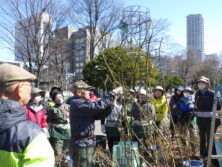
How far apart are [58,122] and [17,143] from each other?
3.67 m

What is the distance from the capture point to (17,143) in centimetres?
130

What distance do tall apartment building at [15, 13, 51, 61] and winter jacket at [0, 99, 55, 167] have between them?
12026 mm

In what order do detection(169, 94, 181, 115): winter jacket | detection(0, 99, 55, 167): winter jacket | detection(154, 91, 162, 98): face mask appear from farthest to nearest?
detection(169, 94, 181, 115): winter jacket < detection(154, 91, 162, 98): face mask < detection(0, 99, 55, 167): winter jacket

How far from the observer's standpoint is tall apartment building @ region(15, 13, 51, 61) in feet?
41.0

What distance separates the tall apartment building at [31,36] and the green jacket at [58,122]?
8806 mm

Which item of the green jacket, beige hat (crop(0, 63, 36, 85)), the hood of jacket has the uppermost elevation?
beige hat (crop(0, 63, 36, 85))

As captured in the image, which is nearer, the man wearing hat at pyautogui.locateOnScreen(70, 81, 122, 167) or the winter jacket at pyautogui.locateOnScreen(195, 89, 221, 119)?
the man wearing hat at pyautogui.locateOnScreen(70, 81, 122, 167)

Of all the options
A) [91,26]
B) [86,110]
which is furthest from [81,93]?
[91,26]

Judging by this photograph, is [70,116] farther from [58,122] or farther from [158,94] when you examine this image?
[158,94]

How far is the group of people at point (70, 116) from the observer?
1.31 metres

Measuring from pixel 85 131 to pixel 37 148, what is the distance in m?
1.90

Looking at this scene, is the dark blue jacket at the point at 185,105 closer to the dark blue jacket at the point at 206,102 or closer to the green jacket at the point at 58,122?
the dark blue jacket at the point at 206,102

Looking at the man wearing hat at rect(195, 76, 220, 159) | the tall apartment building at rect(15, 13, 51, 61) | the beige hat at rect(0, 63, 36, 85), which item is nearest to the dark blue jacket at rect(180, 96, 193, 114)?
the man wearing hat at rect(195, 76, 220, 159)

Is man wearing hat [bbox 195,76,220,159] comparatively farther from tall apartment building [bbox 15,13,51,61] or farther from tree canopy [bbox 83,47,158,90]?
tall apartment building [bbox 15,13,51,61]
